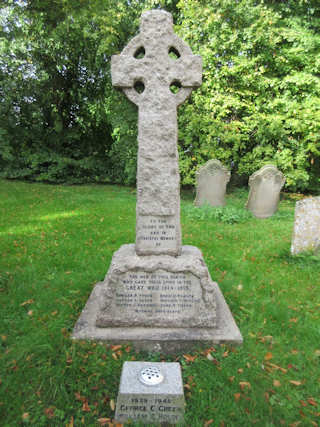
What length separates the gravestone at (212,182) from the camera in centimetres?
824

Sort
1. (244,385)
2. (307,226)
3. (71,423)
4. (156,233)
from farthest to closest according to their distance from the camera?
1. (307,226)
2. (156,233)
3. (244,385)
4. (71,423)

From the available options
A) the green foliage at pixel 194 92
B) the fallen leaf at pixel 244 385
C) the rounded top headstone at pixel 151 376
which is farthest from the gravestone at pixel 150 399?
the green foliage at pixel 194 92

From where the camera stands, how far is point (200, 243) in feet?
18.4

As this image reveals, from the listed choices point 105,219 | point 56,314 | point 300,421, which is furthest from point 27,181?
point 300,421

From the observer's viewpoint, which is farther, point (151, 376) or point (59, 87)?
point (59, 87)

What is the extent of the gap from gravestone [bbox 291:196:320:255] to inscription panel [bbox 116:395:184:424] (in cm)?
389

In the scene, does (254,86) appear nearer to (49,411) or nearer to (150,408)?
(150,408)

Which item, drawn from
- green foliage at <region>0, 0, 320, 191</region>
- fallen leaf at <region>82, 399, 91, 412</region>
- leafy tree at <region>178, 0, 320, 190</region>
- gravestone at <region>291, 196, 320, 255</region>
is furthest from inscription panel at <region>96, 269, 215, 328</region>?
leafy tree at <region>178, 0, 320, 190</region>

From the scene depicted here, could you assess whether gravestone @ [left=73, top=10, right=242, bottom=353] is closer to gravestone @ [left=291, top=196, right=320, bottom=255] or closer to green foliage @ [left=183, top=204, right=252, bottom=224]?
gravestone @ [left=291, top=196, right=320, bottom=255]

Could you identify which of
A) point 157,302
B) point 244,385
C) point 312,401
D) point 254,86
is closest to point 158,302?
point 157,302

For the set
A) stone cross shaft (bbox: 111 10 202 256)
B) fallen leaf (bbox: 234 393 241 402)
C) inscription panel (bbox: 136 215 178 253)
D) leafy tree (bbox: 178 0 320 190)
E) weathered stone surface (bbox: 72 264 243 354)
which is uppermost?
leafy tree (bbox: 178 0 320 190)

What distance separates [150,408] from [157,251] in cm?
141

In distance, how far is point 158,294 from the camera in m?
2.93

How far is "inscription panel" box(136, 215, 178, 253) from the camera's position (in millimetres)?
2891
